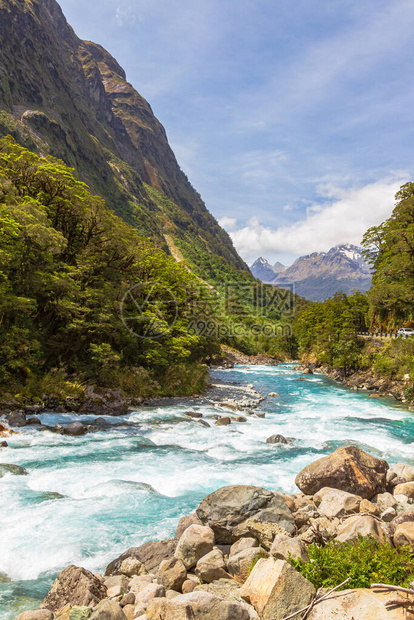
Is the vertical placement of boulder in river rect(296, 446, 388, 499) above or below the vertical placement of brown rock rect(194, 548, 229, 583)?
above

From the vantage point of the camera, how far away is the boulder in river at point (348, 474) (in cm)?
916

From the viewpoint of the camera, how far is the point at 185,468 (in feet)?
41.5

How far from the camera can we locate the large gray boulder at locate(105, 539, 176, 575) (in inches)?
266

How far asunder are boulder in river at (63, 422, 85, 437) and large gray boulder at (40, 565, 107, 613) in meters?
10.9

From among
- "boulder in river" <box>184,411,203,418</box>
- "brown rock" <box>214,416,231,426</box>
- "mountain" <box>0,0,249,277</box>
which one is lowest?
"boulder in river" <box>184,411,203,418</box>

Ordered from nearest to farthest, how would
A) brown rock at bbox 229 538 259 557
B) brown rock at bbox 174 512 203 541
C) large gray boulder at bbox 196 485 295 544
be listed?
brown rock at bbox 229 538 259 557
large gray boulder at bbox 196 485 295 544
brown rock at bbox 174 512 203 541

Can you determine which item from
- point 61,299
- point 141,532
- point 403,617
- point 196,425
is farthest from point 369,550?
point 61,299

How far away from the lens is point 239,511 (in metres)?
7.67

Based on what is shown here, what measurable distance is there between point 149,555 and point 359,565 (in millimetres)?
4262

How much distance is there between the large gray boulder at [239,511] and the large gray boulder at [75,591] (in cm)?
263

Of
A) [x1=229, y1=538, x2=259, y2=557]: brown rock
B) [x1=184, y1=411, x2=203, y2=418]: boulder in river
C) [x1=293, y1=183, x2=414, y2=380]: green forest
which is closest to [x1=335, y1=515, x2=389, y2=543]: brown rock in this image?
[x1=229, y1=538, x2=259, y2=557]: brown rock

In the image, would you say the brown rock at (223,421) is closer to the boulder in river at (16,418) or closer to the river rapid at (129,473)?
the river rapid at (129,473)

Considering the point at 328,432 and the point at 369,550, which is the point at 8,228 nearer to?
the point at 369,550

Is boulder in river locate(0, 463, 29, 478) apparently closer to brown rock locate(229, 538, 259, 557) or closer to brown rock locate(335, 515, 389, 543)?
brown rock locate(229, 538, 259, 557)
